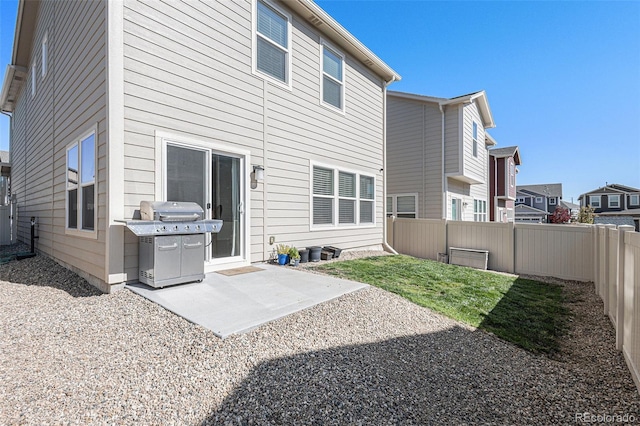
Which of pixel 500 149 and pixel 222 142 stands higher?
pixel 500 149

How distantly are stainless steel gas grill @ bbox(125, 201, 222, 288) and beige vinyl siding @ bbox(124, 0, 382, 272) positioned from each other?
1.16 feet

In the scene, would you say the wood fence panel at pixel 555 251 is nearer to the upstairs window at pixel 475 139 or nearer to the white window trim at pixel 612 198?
the upstairs window at pixel 475 139

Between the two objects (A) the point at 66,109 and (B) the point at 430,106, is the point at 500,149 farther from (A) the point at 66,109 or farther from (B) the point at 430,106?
(A) the point at 66,109

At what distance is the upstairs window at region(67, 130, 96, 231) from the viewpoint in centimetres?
466

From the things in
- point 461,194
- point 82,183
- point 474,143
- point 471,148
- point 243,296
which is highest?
point 474,143

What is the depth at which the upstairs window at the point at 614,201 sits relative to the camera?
38.0 metres

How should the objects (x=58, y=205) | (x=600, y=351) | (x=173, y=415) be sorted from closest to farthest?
(x=173, y=415)
(x=600, y=351)
(x=58, y=205)

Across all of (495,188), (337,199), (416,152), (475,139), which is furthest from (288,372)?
(495,188)

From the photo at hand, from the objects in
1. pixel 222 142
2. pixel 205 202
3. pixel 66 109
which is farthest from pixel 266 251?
pixel 66 109

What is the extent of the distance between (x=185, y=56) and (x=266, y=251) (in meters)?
3.77

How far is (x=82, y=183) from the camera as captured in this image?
16.6 feet

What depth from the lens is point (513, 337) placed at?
3.88 m

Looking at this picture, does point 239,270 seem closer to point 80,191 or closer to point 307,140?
point 80,191

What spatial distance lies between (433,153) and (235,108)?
9.37 metres
